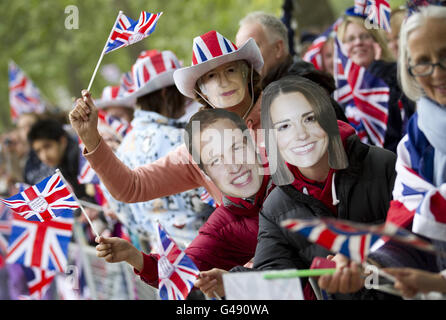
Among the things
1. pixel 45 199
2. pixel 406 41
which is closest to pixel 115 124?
pixel 45 199

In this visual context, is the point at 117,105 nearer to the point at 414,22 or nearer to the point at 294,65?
the point at 294,65

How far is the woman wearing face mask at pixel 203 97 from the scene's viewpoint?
121 inches

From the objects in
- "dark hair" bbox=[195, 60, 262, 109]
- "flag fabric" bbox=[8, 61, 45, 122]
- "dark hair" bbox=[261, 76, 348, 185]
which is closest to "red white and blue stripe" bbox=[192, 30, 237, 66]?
"dark hair" bbox=[195, 60, 262, 109]

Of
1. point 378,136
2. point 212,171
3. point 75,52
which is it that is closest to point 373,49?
point 378,136

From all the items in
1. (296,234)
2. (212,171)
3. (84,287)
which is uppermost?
(212,171)

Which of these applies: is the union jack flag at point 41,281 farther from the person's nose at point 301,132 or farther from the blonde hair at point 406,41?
the blonde hair at point 406,41

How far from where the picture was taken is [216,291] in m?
2.83

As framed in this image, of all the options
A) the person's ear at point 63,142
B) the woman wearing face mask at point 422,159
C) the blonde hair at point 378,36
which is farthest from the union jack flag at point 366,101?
the person's ear at point 63,142

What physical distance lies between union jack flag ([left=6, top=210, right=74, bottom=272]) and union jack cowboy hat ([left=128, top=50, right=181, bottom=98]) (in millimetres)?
1565

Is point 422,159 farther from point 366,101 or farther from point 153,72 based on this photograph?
point 153,72

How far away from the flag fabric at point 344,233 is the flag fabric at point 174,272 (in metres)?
0.88

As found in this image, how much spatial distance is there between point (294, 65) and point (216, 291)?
5.95 ft

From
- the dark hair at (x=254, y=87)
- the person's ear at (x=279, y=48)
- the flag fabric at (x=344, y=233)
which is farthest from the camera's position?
the person's ear at (x=279, y=48)

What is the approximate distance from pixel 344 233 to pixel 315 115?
0.65 m
